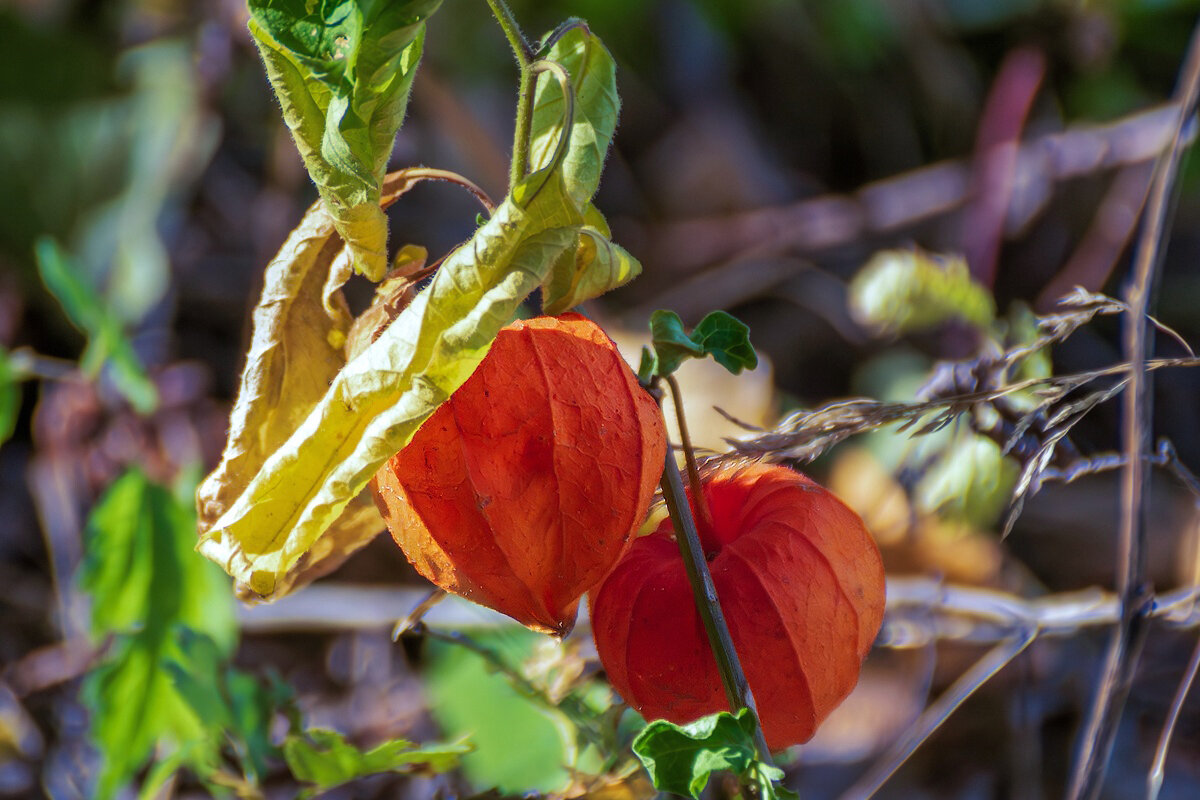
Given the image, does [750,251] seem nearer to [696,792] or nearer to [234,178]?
[234,178]

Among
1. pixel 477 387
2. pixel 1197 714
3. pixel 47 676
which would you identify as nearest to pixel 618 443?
pixel 477 387

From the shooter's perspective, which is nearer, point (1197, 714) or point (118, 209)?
point (1197, 714)

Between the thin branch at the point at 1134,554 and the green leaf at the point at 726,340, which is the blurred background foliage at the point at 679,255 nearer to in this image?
the thin branch at the point at 1134,554

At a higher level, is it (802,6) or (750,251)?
(802,6)

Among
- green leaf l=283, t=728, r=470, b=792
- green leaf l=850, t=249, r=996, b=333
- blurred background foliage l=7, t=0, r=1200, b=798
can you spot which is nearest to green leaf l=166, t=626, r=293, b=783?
green leaf l=283, t=728, r=470, b=792

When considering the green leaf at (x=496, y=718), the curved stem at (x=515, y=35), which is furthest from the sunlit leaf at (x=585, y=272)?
the green leaf at (x=496, y=718)

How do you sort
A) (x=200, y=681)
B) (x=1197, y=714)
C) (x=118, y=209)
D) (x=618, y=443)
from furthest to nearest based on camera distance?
(x=118, y=209) → (x=1197, y=714) → (x=200, y=681) → (x=618, y=443)

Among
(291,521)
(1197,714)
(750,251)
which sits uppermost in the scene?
(291,521)
